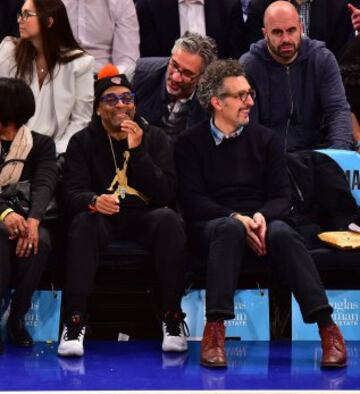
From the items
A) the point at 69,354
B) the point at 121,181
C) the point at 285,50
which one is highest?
the point at 285,50

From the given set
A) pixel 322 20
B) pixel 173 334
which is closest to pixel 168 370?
pixel 173 334

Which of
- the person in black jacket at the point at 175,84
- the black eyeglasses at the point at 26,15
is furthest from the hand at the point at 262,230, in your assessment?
the black eyeglasses at the point at 26,15

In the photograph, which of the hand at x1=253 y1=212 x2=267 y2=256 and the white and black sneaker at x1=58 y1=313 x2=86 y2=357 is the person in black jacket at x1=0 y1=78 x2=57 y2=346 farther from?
the hand at x1=253 y1=212 x2=267 y2=256

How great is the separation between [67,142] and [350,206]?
1406mm

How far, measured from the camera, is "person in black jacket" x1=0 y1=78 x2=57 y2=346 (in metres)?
4.56

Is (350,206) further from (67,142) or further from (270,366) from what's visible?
(67,142)

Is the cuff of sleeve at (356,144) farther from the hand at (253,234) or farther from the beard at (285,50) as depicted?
the hand at (253,234)

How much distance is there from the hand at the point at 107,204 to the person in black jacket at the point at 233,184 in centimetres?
37

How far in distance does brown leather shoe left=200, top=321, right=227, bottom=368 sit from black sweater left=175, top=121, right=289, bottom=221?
62 centimetres

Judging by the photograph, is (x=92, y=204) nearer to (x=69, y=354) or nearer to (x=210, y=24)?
(x=69, y=354)

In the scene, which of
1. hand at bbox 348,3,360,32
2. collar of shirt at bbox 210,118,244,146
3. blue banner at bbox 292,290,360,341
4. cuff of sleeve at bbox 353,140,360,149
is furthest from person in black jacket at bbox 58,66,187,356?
hand at bbox 348,3,360,32

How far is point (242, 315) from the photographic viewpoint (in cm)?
480

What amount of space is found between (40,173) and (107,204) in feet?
1.22

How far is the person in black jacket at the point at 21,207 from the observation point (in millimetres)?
4562
